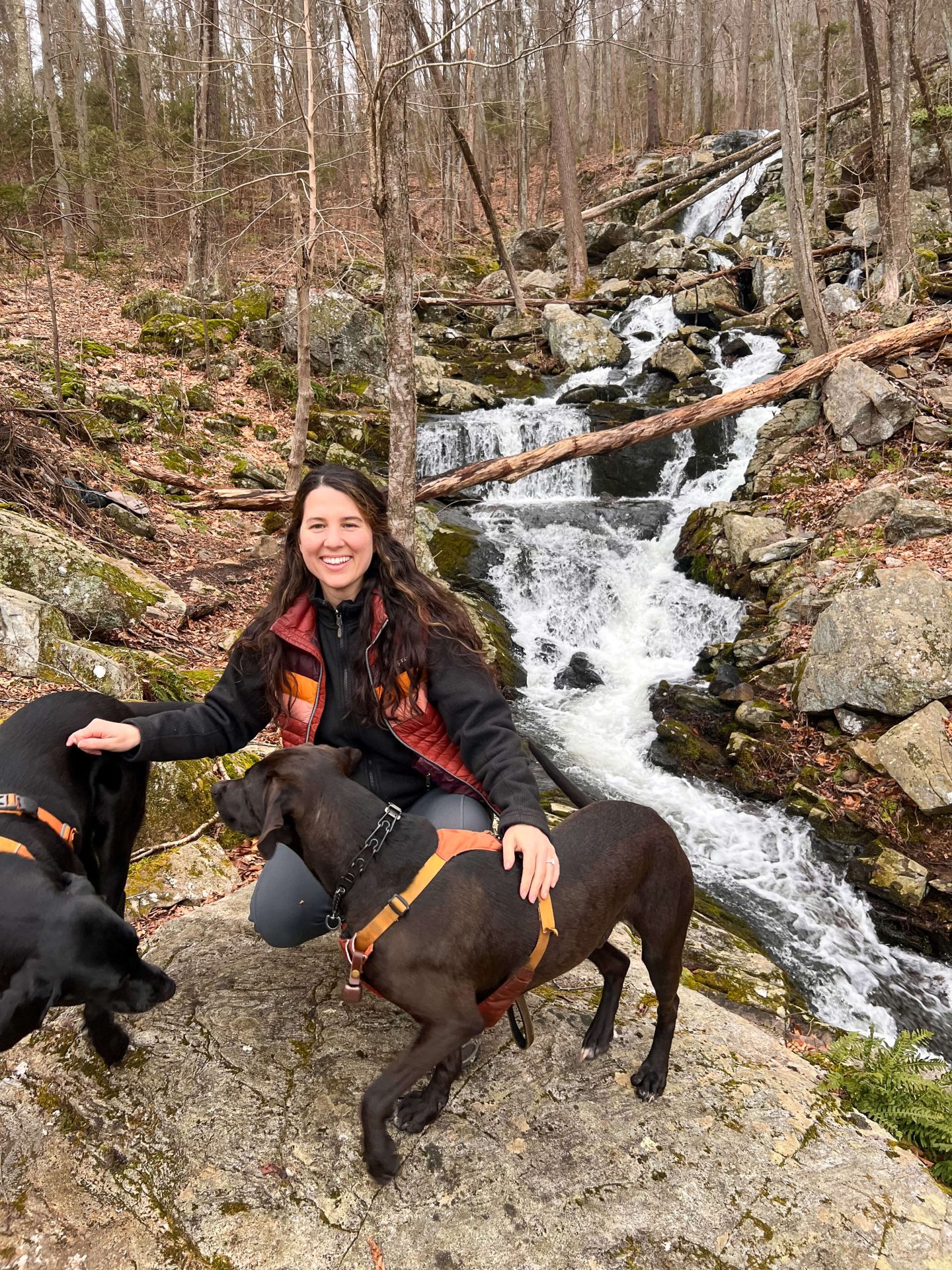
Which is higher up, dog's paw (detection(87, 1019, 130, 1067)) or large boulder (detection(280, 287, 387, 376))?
large boulder (detection(280, 287, 387, 376))

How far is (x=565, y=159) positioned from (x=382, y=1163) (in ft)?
62.5

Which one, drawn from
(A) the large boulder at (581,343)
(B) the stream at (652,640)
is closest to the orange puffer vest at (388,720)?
(B) the stream at (652,640)

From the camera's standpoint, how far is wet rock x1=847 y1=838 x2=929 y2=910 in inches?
199

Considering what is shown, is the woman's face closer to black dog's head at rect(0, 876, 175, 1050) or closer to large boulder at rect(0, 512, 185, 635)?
black dog's head at rect(0, 876, 175, 1050)

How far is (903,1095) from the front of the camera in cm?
297

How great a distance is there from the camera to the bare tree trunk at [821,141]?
1434 cm

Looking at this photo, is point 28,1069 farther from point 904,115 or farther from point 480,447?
point 904,115

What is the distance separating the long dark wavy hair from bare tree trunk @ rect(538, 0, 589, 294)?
16.9 meters

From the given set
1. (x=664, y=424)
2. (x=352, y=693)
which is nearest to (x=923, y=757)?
(x=352, y=693)

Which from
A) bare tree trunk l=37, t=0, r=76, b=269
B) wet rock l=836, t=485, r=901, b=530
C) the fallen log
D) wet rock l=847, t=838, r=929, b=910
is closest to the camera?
wet rock l=847, t=838, r=929, b=910

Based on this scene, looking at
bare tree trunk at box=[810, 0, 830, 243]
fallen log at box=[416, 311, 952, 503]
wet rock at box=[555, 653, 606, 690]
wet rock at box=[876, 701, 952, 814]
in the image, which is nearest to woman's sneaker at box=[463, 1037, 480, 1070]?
wet rock at box=[876, 701, 952, 814]

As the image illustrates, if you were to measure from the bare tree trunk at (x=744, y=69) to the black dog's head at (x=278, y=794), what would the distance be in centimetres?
2908

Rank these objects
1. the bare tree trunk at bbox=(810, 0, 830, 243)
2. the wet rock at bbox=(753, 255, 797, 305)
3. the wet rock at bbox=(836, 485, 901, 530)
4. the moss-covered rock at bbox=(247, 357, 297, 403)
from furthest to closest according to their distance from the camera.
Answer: the wet rock at bbox=(753, 255, 797, 305) < the bare tree trunk at bbox=(810, 0, 830, 243) < the moss-covered rock at bbox=(247, 357, 297, 403) < the wet rock at bbox=(836, 485, 901, 530)

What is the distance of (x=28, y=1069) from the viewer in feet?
A: 8.05
